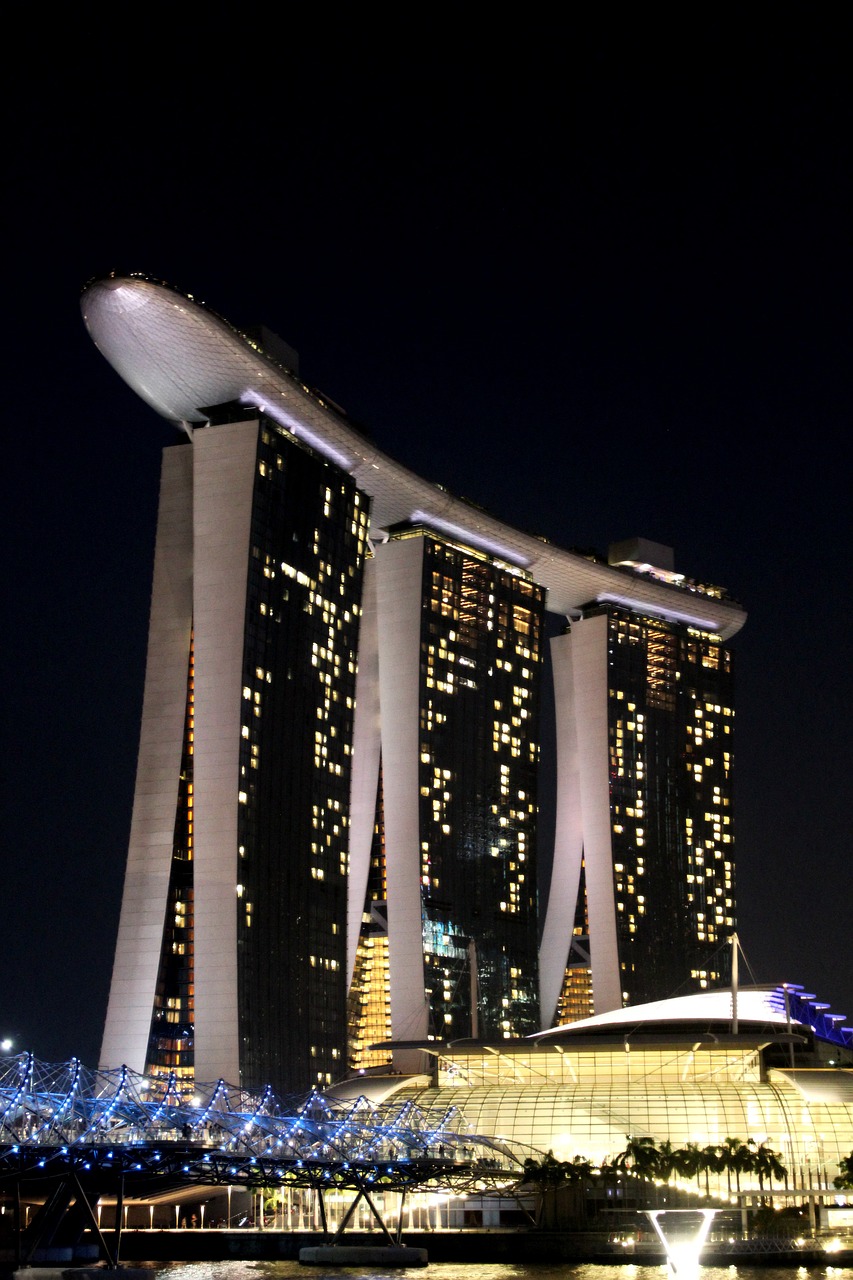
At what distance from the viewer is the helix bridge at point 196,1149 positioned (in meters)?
82.8

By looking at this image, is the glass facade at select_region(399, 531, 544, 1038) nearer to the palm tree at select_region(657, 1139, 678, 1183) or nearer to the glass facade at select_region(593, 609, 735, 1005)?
the glass facade at select_region(593, 609, 735, 1005)

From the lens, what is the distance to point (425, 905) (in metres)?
159

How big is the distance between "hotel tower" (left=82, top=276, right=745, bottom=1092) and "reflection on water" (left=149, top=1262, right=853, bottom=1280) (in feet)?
102

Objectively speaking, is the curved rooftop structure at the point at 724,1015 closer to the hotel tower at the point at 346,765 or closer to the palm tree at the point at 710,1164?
the hotel tower at the point at 346,765

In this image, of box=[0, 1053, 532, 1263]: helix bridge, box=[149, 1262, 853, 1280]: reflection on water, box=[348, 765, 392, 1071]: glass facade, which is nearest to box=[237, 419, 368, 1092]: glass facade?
box=[0, 1053, 532, 1263]: helix bridge

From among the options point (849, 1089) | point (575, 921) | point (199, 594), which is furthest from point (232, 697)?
point (575, 921)

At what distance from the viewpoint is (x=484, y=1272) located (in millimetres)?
88375

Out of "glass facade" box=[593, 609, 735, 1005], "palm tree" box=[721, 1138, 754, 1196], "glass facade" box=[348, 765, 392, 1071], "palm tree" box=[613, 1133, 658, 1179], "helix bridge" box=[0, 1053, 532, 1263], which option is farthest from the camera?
"glass facade" box=[593, 609, 735, 1005]

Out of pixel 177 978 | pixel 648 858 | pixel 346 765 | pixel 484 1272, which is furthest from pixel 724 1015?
pixel 648 858

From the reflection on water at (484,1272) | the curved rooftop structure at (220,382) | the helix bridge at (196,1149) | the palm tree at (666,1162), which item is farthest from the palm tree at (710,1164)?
the curved rooftop structure at (220,382)

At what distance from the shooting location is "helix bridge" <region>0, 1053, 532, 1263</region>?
271 feet

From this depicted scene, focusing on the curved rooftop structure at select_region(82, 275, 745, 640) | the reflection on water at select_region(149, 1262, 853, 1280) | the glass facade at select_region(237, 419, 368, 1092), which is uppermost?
the curved rooftop structure at select_region(82, 275, 745, 640)

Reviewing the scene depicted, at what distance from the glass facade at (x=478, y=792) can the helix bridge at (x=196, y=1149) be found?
46.1 m

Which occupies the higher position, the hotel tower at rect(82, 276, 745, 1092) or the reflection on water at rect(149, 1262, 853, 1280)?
the hotel tower at rect(82, 276, 745, 1092)
